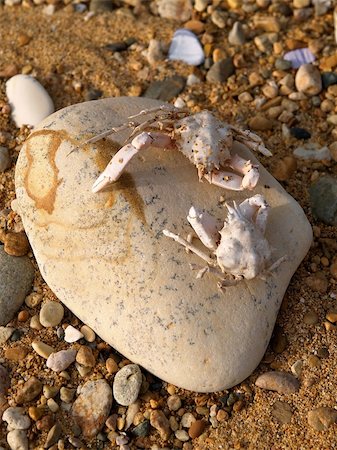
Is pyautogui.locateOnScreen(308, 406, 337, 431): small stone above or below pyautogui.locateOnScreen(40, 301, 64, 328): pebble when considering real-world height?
below

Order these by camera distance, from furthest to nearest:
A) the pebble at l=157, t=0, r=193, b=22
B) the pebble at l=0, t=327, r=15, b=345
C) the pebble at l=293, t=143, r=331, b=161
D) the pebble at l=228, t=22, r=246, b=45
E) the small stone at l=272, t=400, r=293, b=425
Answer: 1. the pebble at l=157, t=0, r=193, b=22
2. the pebble at l=228, t=22, r=246, b=45
3. the pebble at l=293, t=143, r=331, b=161
4. the pebble at l=0, t=327, r=15, b=345
5. the small stone at l=272, t=400, r=293, b=425

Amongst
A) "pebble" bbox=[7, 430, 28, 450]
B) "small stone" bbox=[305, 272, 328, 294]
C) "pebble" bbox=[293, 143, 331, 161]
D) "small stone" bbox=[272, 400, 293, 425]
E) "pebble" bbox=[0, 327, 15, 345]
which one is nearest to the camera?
"pebble" bbox=[7, 430, 28, 450]

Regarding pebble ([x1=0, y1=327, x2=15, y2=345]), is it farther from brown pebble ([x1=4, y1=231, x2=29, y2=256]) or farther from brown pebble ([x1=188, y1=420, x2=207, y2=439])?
brown pebble ([x1=188, y1=420, x2=207, y2=439])

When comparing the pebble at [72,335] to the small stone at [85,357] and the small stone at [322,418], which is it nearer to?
the small stone at [85,357]

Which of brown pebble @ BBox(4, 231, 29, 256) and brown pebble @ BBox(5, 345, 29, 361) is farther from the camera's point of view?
brown pebble @ BBox(4, 231, 29, 256)

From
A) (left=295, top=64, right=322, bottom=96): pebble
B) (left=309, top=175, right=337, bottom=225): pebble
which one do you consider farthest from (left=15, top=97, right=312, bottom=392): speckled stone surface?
(left=295, top=64, right=322, bottom=96): pebble

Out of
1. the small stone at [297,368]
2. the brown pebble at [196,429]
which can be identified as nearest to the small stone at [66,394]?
the brown pebble at [196,429]
